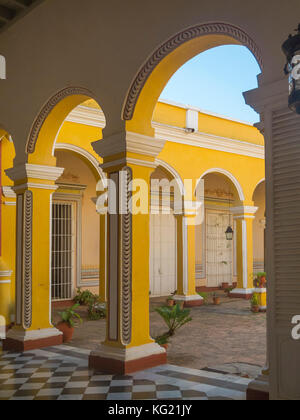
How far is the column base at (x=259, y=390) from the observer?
439 cm

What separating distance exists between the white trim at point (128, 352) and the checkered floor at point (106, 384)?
21 centimetres

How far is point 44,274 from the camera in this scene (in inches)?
317

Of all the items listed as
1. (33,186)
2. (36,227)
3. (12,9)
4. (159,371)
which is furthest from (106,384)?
(12,9)

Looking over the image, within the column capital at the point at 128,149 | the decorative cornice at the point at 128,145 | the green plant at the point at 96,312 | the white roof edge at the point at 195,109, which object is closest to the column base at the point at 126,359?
the column capital at the point at 128,149

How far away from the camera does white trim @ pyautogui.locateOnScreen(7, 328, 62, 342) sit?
7664mm

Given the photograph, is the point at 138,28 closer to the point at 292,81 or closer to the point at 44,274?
the point at 292,81

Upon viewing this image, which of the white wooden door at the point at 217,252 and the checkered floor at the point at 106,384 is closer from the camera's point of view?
the checkered floor at the point at 106,384

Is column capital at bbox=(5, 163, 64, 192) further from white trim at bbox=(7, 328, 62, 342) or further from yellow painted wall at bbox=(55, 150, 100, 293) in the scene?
yellow painted wall at bbox=(55, 150, 100, 293)

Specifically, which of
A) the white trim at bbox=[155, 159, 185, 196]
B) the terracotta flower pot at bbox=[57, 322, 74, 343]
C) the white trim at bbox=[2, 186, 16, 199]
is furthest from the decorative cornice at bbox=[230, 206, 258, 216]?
the terracotta flower pot at bbox=[57, 322, 74, 343]

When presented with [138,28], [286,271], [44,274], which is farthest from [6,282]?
[286,271]

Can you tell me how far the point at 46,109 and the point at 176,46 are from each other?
2967mm

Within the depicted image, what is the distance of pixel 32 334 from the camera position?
7.73 m

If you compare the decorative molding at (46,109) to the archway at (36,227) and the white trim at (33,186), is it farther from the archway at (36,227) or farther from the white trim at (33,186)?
the white trim at (33,186)

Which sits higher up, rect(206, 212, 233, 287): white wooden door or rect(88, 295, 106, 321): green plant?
rect(206, 212, 233, 287): white wooden door
